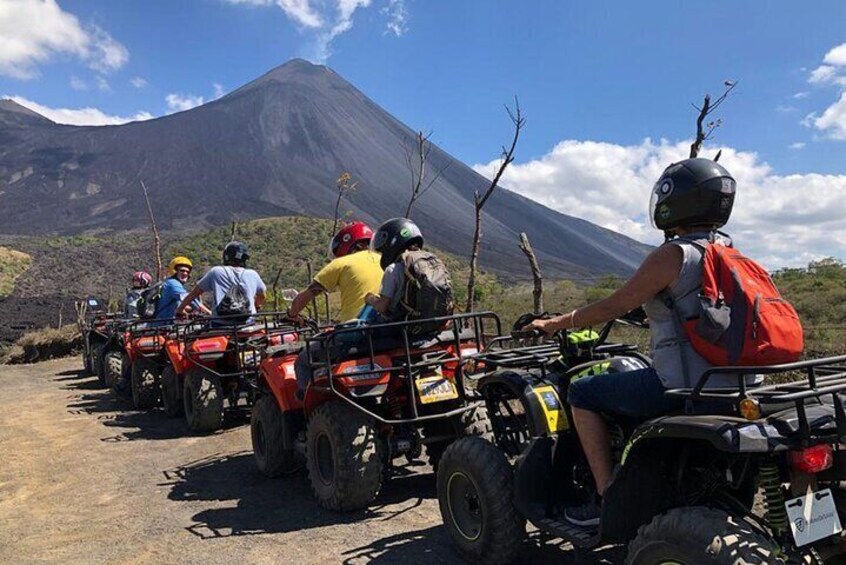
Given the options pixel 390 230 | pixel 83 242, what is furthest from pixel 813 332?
pixel 83 242

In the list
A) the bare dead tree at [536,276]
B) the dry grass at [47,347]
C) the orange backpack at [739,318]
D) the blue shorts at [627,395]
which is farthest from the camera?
the dry grass at [47,347]

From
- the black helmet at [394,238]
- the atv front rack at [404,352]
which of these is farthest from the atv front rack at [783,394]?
the black helmet at [394,238]

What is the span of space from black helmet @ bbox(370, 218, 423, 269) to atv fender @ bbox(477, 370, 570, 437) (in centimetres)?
177

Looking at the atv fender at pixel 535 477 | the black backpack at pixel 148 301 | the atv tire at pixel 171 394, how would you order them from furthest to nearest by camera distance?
the black backpack at pixel 148 301 < the atv tire at pixel 171 394 < the atv fender at pixel 535 477

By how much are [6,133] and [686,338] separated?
6555 inches

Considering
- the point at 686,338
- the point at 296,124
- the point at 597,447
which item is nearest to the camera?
the point at 686,338

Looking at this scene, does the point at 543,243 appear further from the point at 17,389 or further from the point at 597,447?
the point at 597,447

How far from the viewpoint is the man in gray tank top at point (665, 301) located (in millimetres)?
2969

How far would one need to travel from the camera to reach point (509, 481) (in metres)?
3.91

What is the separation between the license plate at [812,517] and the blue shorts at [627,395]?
0.62 meters

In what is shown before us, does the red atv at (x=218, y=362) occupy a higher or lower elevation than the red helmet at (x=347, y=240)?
lower

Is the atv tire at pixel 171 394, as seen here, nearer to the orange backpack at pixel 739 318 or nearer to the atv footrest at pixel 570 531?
the atv footrest at pixel 570 531

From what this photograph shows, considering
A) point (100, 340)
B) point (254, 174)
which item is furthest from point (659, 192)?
point (254, 174)

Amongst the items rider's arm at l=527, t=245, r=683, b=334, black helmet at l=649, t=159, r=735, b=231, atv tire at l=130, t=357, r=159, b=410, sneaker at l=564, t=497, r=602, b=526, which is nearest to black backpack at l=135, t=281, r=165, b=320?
atv tire at l=130, t=357, r=159, b=410
